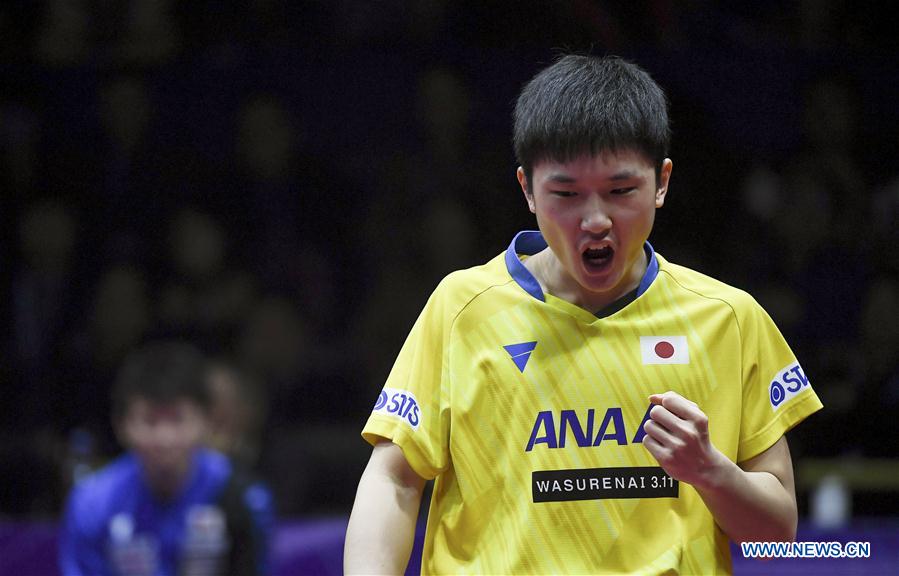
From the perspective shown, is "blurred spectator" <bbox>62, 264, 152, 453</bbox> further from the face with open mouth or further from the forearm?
A: the forearm

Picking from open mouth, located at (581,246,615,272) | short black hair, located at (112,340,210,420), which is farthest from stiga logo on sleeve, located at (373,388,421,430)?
short black hair, located at (112,340,210,420)

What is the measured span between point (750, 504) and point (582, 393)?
1.22ft

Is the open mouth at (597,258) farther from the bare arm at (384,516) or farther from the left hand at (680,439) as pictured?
the bare arm at (384,516)

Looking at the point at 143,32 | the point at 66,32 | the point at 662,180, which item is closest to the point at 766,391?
the point at 662,180

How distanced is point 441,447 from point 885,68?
14.9 feet

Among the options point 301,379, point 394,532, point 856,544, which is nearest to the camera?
point 394,532

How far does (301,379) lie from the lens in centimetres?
595

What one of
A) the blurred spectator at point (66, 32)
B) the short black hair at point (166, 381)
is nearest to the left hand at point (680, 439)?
the short black hair at point (166, 381)

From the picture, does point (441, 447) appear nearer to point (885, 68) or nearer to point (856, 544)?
point (856, 544)

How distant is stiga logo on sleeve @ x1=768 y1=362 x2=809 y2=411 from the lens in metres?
2.36

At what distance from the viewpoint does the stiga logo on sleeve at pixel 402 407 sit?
237cm

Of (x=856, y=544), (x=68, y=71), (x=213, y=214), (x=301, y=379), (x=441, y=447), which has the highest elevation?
(x=68, y=71)

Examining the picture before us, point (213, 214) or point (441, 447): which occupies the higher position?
point (213, 214)

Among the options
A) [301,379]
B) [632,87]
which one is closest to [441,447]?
[632,87]
